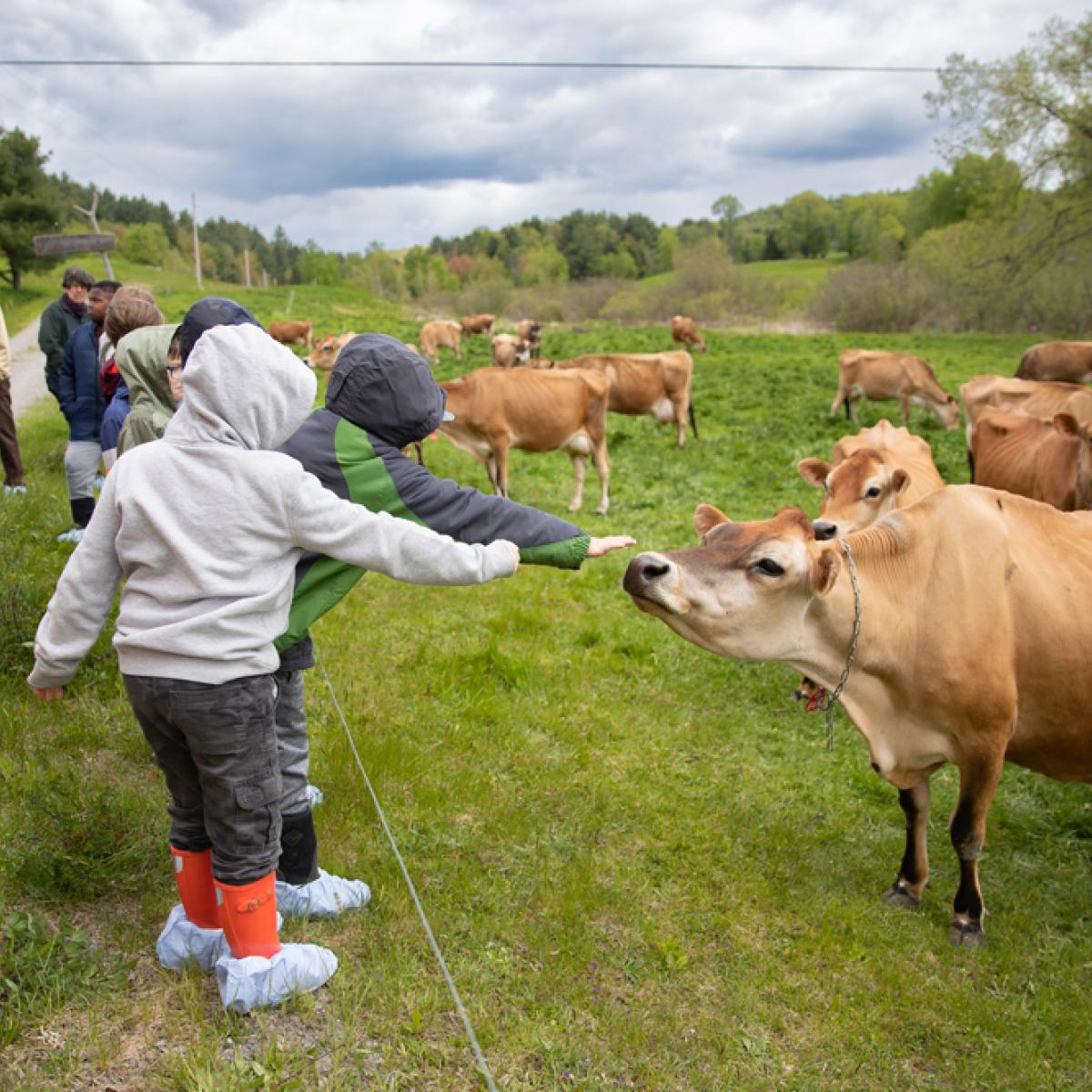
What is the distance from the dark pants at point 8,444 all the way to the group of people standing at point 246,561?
5861 mm

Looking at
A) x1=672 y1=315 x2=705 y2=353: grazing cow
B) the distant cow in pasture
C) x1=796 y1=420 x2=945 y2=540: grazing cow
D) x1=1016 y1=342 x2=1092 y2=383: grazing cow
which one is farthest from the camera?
x1=672 y1=315 x2=705 y2=353: grazing cow

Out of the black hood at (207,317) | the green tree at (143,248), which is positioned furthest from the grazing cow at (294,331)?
the green tree at (143,248)

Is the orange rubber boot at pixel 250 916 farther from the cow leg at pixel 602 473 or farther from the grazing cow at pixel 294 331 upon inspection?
the grazing cow at pixel 294 331

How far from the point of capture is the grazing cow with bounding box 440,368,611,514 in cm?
1075

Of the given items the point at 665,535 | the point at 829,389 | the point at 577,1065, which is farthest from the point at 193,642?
the point at 829,389

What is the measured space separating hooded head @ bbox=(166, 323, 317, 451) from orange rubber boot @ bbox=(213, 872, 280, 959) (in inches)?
47.0

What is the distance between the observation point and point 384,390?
2.70 metres

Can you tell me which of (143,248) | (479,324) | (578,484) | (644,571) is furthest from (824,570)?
(143,248)

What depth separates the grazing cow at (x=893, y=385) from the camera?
16.4 m

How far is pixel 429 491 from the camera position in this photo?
2.75 metres

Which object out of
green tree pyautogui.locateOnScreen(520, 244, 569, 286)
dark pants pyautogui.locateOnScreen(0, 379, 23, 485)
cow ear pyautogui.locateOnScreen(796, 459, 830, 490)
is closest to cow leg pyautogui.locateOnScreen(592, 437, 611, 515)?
cow ear pyautogui.locateOnScreen(796, 459, 830, 490)

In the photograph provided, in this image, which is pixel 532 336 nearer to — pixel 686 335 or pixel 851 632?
pixel 686 335

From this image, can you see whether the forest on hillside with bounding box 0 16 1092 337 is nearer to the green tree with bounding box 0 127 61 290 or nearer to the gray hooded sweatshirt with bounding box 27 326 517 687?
the green tree with bounding box 0 127 61 290

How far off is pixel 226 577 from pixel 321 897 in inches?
55.3
